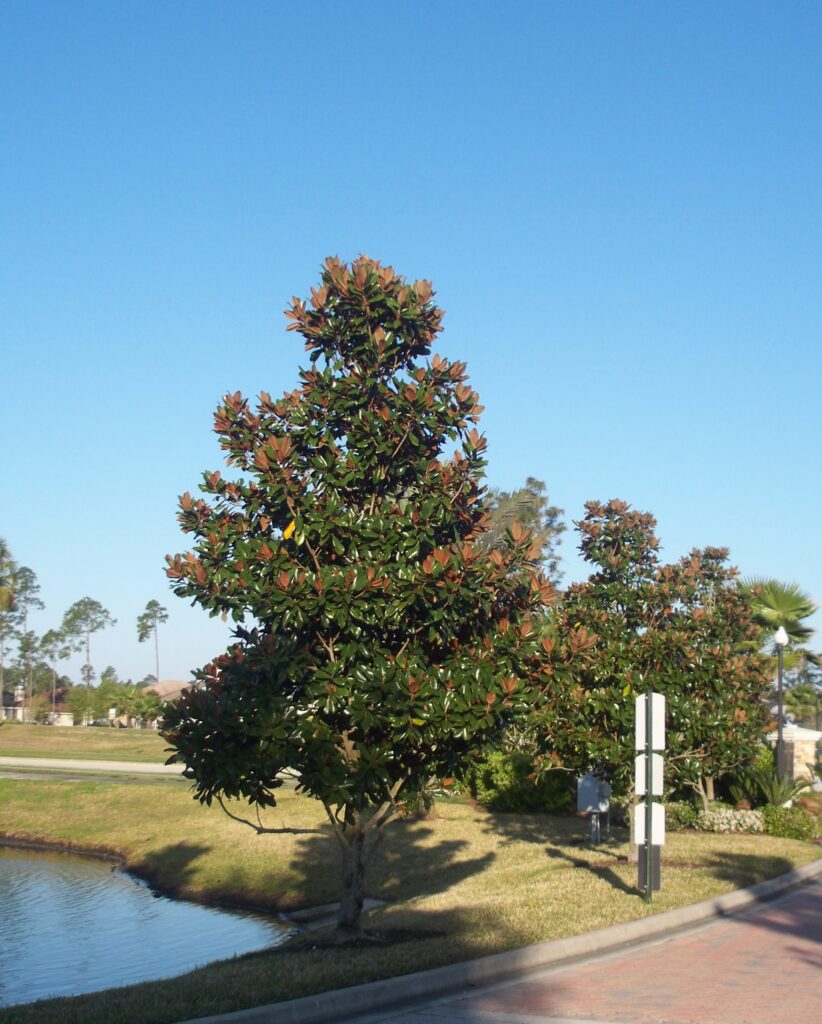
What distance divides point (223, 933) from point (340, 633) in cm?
852

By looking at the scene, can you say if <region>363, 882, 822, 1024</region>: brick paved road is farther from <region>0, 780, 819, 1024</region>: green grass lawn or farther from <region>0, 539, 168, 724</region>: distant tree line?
<region>0, 539, 168, 724</region>: distant tree line

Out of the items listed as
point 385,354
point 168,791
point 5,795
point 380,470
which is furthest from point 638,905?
point 5,795

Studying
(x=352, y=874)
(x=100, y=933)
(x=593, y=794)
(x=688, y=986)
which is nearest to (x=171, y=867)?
(x=100, y=933)

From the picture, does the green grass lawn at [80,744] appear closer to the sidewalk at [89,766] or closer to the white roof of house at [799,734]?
the sidewalk at [89,766]

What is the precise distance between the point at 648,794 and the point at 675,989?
4.23 meters

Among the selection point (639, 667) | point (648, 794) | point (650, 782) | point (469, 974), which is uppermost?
point (639, 667)

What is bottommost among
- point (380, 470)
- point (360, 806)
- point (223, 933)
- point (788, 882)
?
point (223, 933)

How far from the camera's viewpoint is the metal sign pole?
43.3ft

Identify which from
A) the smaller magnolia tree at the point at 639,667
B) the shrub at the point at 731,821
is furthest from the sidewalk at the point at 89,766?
the smaller magnolia tree at the point at 639,667

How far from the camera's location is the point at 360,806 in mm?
10625

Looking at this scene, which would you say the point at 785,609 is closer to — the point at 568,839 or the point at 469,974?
the point at 568,839

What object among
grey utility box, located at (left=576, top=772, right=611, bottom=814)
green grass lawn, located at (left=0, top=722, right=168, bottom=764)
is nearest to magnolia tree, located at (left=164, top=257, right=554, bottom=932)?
grey utility box, located at (left=576, top=772, right=611, bottom=814)

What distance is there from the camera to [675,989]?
9234 mm

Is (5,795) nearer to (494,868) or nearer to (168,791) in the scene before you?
(168,791)
